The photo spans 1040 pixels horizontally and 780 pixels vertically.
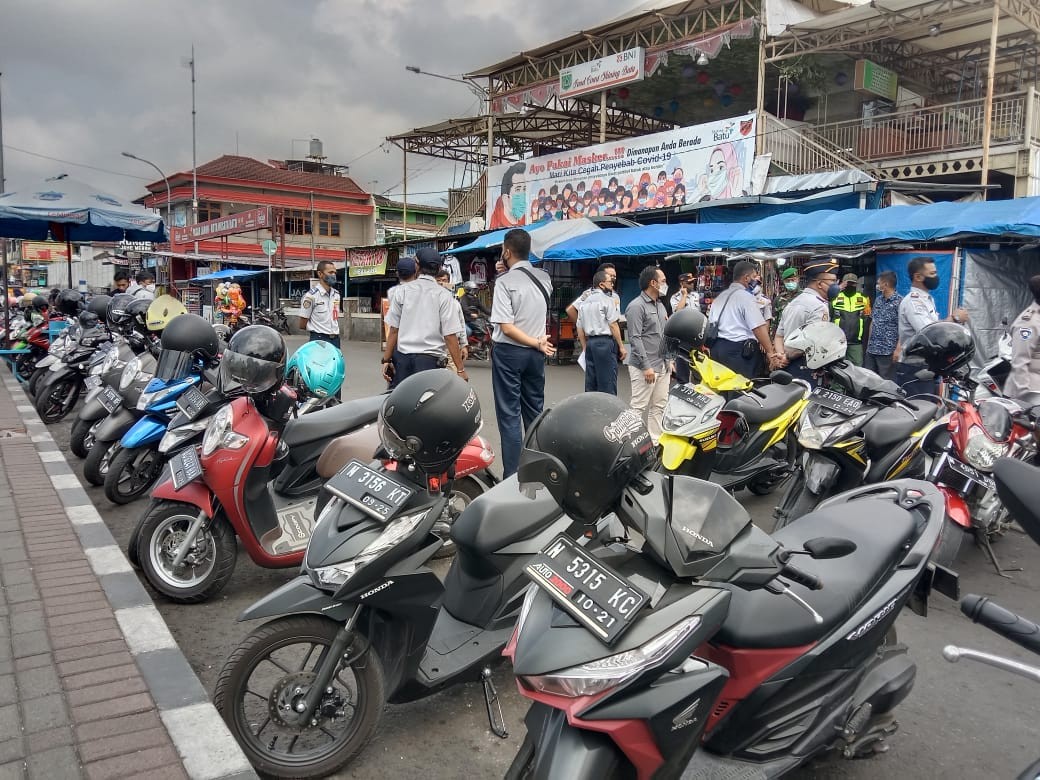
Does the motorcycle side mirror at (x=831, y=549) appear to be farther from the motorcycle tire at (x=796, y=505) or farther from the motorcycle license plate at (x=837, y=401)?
the motorcycle license plate at (x=837, y=401)

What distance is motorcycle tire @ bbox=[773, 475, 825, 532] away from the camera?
4379 millimetres

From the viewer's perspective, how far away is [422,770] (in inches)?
100

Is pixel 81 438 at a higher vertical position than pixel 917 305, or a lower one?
lower

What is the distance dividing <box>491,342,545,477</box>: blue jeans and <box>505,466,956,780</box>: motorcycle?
3108mm

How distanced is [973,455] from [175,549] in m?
4.28

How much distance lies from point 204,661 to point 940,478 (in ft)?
12.7

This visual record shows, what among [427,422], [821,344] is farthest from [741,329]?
[427,422]

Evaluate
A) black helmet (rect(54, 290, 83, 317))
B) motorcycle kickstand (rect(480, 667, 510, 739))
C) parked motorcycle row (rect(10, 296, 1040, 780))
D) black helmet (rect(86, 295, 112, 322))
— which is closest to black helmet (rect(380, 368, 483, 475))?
parked motorcycle row (rect(10, 296, 1040, 780))

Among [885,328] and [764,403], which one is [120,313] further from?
[885,328]

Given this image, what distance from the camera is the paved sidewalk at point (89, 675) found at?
2359 millimetres

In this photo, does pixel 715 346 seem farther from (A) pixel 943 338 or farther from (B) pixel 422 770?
(B) pixel 422 770

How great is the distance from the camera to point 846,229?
32.4 feet

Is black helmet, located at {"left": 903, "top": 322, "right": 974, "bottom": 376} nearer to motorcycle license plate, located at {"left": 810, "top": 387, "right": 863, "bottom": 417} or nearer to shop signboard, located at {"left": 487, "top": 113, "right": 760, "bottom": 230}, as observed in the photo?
motorcycle license plate, located at {"left": 810, "top": 387, "right": 863, "bottom": 417}

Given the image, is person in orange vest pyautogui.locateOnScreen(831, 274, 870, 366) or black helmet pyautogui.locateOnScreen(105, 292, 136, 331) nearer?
black helmet pyautogui.locateOnScreen(105, 292, 136, 331)
